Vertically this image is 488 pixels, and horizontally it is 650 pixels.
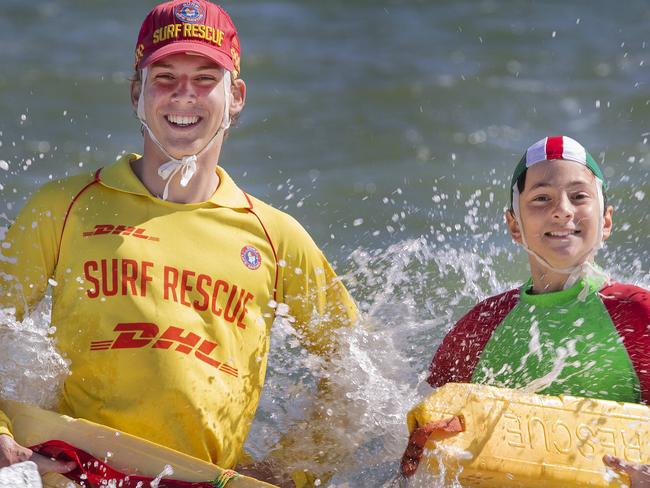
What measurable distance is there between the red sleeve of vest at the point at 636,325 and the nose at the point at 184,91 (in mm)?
1560

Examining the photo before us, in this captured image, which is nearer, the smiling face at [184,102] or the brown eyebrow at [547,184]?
the smiling face at [184,102]

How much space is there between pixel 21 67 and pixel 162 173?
6.57 m

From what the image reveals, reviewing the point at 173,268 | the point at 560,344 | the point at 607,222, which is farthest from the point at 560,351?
the point at 173,268

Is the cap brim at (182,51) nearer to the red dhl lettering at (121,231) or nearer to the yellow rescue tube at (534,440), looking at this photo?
the red dhl lettering at (121,231)

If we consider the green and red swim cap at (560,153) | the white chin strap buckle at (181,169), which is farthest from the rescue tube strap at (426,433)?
the white chin strap buckle at (181,169)

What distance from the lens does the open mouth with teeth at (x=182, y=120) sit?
4.14 metres

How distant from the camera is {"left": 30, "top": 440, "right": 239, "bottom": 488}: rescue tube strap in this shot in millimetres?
3740

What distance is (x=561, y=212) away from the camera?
4152 mm

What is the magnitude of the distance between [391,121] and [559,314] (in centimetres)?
537

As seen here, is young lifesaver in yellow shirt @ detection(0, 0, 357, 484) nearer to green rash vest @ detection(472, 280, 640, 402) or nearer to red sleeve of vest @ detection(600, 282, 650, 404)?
green rash vest @ detection(472, 280, 640, 402)

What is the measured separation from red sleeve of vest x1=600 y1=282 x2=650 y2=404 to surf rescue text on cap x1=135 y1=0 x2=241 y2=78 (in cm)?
155

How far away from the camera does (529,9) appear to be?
1121cm

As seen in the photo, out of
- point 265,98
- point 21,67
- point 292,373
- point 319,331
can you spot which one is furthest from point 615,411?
point 21,67

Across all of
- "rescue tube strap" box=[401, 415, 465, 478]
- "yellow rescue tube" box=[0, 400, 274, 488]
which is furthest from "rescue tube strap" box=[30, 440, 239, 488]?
"rescue tube strap" box=[401, 415, 465, 478]
